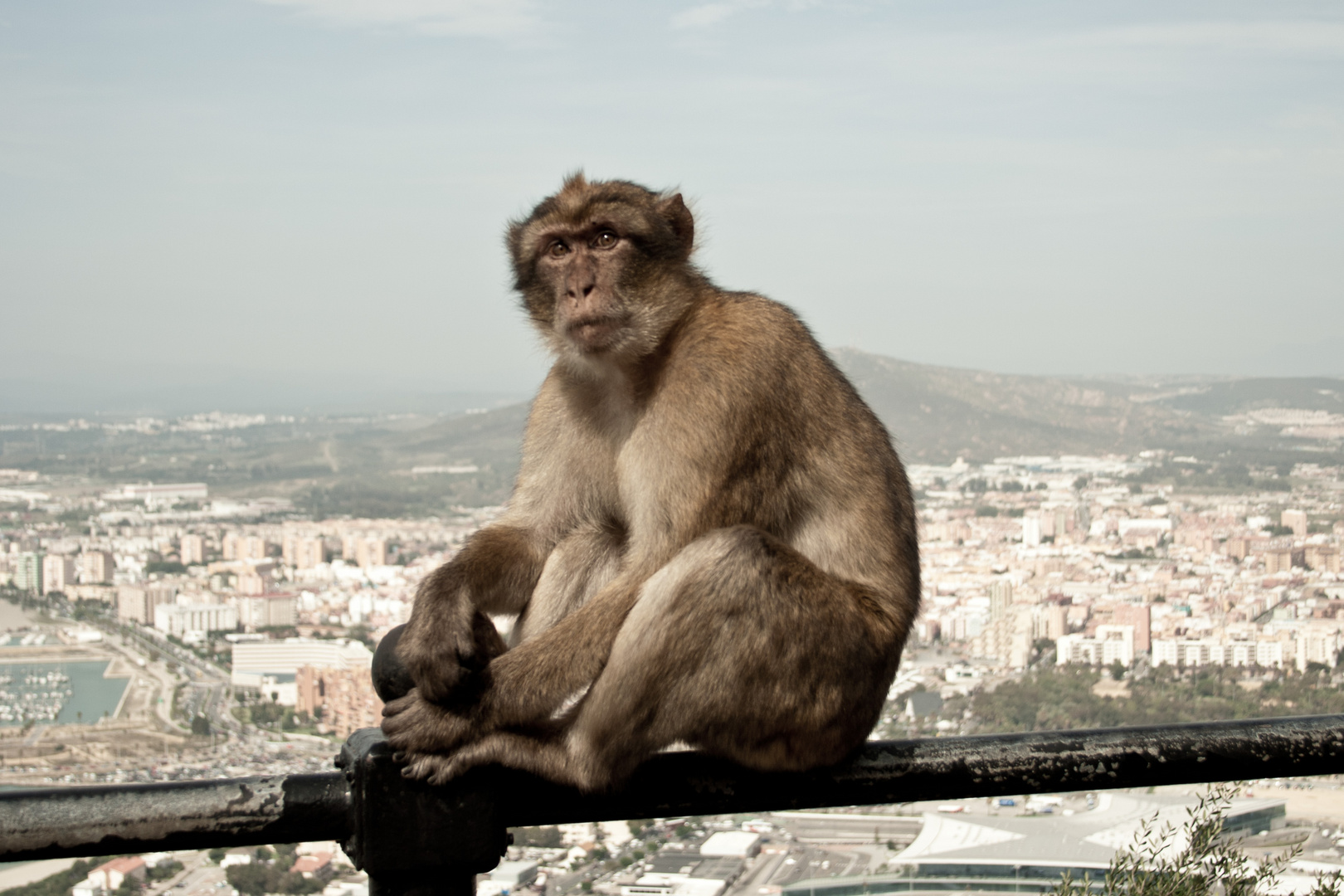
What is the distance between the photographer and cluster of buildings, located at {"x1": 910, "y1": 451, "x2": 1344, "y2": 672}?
59.6 feet

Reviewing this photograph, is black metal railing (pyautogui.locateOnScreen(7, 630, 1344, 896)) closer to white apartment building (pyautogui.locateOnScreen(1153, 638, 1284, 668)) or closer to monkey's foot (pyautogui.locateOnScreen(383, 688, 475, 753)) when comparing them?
monkey's foot (pyautogui.locateOnScreen(383, 688, 475, 753))

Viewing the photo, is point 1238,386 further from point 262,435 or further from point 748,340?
point 262,435

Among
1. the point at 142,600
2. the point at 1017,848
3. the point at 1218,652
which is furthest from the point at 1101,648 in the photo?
the point at 142,600

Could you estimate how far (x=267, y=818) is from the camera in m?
1.79

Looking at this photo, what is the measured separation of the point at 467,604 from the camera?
9.19 feet

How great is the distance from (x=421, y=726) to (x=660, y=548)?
855 millimetres

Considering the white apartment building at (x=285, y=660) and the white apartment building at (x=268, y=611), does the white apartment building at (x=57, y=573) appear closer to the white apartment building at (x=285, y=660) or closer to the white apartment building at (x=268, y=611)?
the white apartment building at (x=268, y=611)

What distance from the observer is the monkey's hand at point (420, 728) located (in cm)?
198

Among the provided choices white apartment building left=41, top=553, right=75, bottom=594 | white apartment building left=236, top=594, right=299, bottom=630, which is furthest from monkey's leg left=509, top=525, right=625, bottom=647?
white apartment building left=41, top=553, right=75, bottom=594

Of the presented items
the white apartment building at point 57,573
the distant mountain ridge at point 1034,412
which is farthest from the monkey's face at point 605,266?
the white apartment building at point 57,573

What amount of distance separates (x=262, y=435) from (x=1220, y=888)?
65021mm

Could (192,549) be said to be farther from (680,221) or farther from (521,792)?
(521,792)

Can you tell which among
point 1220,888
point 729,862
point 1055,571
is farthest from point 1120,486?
point 1220,888

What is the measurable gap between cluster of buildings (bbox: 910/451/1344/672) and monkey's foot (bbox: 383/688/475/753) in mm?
16081
